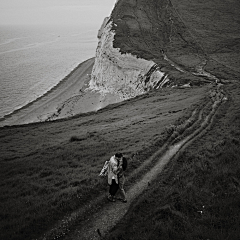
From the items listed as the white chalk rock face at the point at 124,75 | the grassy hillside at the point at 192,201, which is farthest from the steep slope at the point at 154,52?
the grassy hillside at the point at 192,201

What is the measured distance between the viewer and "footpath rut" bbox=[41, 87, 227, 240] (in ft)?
30.2

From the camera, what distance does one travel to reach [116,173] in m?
11.1

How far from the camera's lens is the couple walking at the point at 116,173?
1104 cm

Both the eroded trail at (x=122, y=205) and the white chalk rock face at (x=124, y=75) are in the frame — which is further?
the white chalk rock face at (x=124, y=75)

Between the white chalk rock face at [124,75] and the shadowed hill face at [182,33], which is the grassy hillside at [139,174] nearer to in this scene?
the white chalk rock face at [124,75]

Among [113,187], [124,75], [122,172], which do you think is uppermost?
[122,172]

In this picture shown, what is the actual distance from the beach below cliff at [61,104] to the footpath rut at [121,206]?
32.4 metres

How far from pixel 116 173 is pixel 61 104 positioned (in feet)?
159

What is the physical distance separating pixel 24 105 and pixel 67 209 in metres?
52.5

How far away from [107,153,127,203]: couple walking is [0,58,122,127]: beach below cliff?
3755cm

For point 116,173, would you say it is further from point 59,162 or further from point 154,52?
point 154,52

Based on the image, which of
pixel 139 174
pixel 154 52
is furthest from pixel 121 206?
pixel 154 52

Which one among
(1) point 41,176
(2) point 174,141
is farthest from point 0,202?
(2) point 174,141

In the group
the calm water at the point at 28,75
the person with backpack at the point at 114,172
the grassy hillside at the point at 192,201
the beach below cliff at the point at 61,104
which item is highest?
the person with backpack at the point at 114,172
